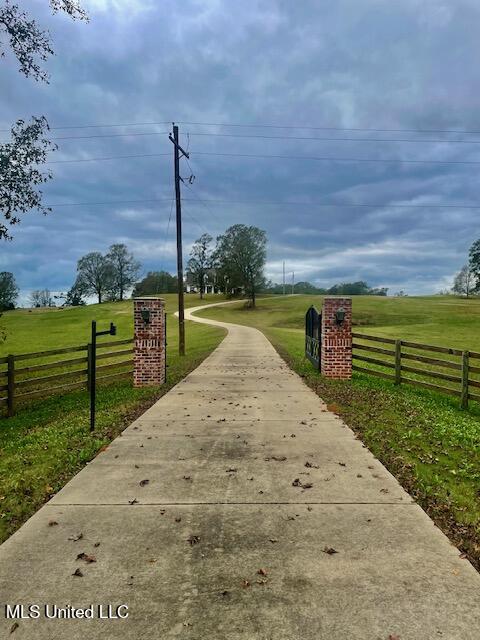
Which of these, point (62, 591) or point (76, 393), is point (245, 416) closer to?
point (62, 591)

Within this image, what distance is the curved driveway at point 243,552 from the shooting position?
2.74 m

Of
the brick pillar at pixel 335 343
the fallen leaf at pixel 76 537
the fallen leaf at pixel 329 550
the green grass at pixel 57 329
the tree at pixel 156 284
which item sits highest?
the tree at pixel 156 284

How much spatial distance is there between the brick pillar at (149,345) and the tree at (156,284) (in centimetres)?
10767

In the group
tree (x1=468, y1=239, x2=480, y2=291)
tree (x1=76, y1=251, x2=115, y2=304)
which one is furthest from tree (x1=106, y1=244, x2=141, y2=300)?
tree (x1=468, y1=239, x2=480, y2=291)

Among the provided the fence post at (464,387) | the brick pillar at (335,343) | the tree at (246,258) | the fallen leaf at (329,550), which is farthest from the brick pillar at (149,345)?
the tree at (246,258)

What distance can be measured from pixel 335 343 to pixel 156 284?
4517 inches

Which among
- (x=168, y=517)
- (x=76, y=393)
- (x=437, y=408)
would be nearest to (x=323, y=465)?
(x=168, y=517)

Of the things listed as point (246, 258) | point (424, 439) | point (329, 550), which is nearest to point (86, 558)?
point (329, 550)

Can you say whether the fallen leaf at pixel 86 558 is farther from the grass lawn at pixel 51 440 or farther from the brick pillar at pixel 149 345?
the brick pillar at pixel 149 345

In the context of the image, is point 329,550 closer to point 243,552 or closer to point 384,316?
point 243,552

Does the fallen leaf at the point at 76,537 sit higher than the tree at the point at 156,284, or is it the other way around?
the tree at the point at 156,284

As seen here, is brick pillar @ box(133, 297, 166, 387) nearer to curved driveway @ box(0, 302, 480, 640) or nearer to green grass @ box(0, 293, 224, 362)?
green grass @ box(0, 293, 224, 362)

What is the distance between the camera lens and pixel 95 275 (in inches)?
4222

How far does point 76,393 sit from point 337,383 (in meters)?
7.11
